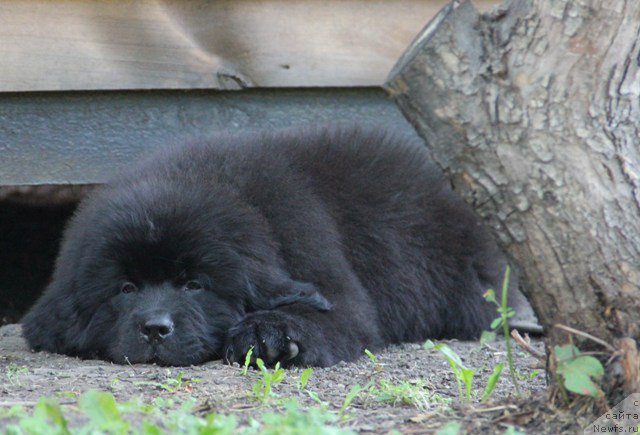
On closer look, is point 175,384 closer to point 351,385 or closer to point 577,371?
point 351,385

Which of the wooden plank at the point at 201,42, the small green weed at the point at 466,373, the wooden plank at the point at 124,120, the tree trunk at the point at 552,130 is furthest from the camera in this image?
the wooden plank at the point at 124,120

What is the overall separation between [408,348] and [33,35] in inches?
92.0

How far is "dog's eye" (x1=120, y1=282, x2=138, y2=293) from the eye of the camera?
396 cm

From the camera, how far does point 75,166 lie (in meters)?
5.07

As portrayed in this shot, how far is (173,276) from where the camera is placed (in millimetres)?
3918

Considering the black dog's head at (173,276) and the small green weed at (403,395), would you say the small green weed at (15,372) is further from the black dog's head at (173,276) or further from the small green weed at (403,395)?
the small green weed at (403,395)

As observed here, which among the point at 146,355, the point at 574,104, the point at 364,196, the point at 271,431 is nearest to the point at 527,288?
the point at 574,104

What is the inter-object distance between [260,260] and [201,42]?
1588mm

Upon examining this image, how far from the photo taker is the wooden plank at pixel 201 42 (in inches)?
191

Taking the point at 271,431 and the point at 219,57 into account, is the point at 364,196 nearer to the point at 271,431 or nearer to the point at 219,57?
the point at 219,57

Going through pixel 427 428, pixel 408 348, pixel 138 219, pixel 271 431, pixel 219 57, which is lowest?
pixel 408 348

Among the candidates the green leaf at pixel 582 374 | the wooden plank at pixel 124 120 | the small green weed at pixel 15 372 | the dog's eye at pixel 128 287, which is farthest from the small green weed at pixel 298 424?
the wooden plank at pixel 124 120

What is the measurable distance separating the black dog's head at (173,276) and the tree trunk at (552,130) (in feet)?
4.86

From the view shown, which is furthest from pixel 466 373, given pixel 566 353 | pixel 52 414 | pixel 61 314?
pixel 61 314
